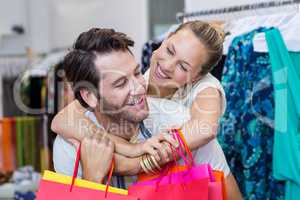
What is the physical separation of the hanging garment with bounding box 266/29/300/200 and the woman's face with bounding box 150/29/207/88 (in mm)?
501

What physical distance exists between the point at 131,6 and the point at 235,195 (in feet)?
6.93

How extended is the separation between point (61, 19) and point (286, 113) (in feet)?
9.92

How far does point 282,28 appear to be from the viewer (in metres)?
1.46

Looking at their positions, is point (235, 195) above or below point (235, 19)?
below

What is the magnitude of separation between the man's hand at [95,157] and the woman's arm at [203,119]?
0.15 meters

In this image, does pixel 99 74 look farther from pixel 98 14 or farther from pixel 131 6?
pixel 98 14

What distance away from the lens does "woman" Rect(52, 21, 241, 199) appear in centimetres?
92

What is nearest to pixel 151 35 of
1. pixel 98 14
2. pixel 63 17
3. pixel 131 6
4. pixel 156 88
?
pixel 131 6

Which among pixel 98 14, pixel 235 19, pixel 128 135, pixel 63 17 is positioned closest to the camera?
pixel 128 135

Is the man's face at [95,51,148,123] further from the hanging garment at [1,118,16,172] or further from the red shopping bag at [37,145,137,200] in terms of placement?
the hanging garment at [1,118,16,172]

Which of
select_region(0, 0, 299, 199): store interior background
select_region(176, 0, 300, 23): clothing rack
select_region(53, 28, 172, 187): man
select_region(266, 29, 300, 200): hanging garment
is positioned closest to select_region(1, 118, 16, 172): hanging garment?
select_region(0, 0, 299, 199): store interior background

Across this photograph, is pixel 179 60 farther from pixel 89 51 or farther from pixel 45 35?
pixel 45 35

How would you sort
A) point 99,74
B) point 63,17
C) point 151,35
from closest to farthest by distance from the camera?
point 99,74, point 151,35, point 63,17

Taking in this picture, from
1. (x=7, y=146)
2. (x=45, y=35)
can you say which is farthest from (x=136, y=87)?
(x=45, y=35)
